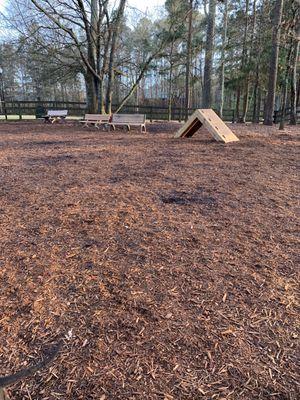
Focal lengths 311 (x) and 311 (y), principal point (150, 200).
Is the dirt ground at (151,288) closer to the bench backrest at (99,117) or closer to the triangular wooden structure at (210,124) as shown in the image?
the triangular wooden structure at (210,124)

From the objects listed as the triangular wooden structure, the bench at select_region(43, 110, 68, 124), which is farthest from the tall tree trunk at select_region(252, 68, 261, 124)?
the triangular wooden structure

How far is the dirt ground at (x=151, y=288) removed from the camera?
5.41 ft

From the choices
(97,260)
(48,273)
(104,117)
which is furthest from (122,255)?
(104,117)

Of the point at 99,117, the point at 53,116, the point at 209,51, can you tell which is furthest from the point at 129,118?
the point at 53,116

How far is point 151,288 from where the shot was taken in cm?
232

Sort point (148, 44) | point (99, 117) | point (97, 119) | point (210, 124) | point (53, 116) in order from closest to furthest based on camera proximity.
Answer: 1. point (210, 124)
2. point (99, 117)
3. point (97, 119)
4. point (53, 116)
5. point (148, 44)

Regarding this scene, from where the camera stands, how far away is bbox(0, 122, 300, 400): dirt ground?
165cm

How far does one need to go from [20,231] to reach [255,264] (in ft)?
7.62

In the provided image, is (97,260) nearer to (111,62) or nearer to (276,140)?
(276,140)

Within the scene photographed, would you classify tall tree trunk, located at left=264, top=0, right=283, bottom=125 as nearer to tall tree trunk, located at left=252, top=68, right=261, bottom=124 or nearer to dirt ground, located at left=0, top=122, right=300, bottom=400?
tall tree trunk, located at left=252, top=68, right=261, bottom=124

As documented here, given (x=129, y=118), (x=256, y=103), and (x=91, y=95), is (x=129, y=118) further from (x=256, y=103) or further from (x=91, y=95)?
(x=256, y=103)

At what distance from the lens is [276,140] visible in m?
9.42

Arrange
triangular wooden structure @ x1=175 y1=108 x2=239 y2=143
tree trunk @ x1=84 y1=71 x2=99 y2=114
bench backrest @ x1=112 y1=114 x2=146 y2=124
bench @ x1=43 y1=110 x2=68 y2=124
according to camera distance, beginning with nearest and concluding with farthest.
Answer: triangular wooden structure @ x1=175 y1=108 x2=239 y2=143, bench backrest @ x1=112 y1=114 x2=146 y2=124, tree trunk @ x1=84 y1=71 x2=99 y2=114, bench @ x1=43 y1=110 x2=68 y2=124

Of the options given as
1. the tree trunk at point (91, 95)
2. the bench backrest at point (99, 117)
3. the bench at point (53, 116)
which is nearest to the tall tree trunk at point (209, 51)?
the bench backrest at point (99, 117)
